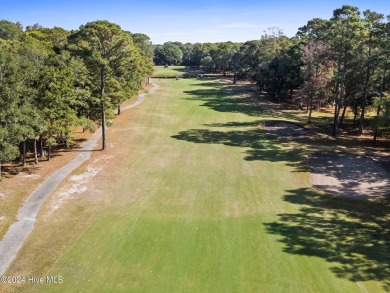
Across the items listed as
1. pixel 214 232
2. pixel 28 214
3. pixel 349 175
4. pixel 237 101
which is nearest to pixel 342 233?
pixel 214 232

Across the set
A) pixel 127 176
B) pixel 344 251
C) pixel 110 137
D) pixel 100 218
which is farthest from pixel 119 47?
pixel 344 251

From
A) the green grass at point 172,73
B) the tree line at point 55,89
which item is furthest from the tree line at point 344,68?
the green grass at point 172,73

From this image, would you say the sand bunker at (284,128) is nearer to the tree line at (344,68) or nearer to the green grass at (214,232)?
the tree line at (344,68)

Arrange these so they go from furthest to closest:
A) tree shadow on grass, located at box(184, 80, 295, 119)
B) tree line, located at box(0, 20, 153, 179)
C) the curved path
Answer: tree shadow on grass, located at box(184, 80, 295, 119) → tree line, located at box(0, 20, 153, 179) → the curved path

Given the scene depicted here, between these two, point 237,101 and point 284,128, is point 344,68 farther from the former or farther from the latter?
point 237,101

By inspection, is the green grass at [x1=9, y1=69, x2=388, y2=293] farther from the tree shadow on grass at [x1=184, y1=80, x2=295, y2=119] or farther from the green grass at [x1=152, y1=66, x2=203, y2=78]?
the green grass at [x1=152, y1=66, x2=203, y2=78]

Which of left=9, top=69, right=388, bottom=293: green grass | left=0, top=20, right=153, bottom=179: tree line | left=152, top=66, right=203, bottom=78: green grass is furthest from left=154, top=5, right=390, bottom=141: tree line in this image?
left=152, top=66, right=203, bottom=78: green grass

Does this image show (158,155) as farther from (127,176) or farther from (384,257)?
(384,257)
